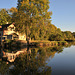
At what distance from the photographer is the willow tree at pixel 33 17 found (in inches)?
1570

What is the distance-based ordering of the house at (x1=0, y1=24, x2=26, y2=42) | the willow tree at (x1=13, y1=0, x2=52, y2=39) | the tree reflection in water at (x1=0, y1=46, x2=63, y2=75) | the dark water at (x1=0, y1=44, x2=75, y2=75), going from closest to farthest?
the tree reflection in water at (x1=0, y1=46, x2=63, y2=75), the dark water at (x1=0, y1=44, x2=75, y2=75), the willow tree at (x1=13, y1=0, x2=52, y2=39), the house at (x1=0, y1=24, x2=26, y2=42)

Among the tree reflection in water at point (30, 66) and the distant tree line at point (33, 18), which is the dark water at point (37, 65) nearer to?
the tree reflection in water at point (30, 66)

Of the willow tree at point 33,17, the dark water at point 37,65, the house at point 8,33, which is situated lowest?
the dark water at point 37,65

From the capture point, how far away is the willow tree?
3988 centimetres

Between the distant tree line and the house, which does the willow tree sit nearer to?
the distant tree line

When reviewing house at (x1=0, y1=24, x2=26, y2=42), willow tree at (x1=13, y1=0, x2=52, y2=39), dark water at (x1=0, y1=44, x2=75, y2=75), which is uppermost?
willow tree at (x1=13, y1=0, x2=52, y2=39)

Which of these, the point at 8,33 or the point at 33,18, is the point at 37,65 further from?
the point at 8,33

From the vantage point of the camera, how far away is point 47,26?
42469 mm

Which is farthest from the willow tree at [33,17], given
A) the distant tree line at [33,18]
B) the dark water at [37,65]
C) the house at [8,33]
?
the dark water at [37,65]

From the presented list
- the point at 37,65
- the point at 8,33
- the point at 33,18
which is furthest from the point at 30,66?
→ the point at 8,33

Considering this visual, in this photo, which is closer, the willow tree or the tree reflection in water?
the tree reflection in water

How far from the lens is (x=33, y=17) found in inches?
1592

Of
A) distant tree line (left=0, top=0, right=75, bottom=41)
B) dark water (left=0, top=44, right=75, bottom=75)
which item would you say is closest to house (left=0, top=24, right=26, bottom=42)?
distant tree line (left=0, top=0, right=75, bottom=41)

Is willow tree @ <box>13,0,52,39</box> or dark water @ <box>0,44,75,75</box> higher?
willow tree @ <box>13,0,52,39</box>
